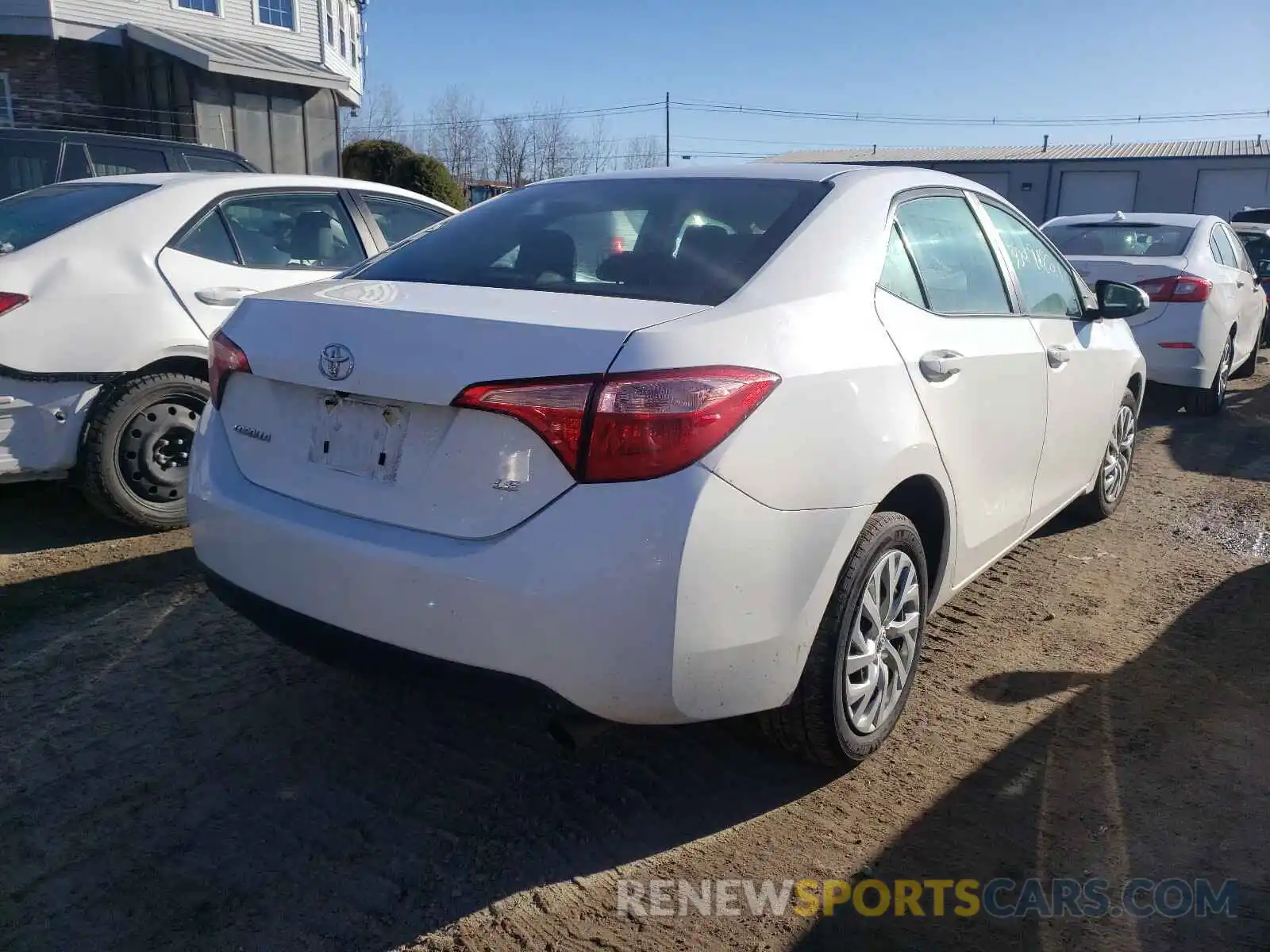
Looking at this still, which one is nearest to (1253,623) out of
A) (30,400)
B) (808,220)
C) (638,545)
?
(808,220)

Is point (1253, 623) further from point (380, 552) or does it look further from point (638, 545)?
point (380, 552)

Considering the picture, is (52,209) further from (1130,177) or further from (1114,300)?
(1130,177)

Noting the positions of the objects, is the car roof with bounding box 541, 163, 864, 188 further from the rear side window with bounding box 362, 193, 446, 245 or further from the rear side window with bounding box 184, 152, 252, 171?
the rear side window with bounding box 184, 152, 252, 171

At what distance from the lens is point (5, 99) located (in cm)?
1938

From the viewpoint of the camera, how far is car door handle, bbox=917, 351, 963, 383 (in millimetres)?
2938

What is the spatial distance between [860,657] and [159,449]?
3391 mm

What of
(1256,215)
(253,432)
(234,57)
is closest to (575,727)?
(253,432)

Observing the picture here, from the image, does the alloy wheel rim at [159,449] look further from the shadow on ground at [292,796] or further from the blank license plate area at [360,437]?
the blank license plate area at [360,437]

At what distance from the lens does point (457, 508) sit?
7.57 feet

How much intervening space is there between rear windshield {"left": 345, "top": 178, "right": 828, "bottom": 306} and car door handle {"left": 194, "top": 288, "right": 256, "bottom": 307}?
5.73 ft

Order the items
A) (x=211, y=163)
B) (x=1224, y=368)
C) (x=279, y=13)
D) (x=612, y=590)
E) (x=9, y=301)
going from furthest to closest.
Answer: (x=279, y=13), (x=211, y=163), (x=1224, y=368), (x=9, y=301), (x=612, y=590)

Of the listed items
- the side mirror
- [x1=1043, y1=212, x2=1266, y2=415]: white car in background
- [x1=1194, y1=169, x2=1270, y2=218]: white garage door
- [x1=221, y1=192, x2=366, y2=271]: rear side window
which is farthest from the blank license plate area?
[x1=1194, y1=169, x2=1270, y2=218]: white garage door

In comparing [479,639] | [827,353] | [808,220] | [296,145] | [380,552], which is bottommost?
[479,639]

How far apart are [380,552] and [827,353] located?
46.2 inches
